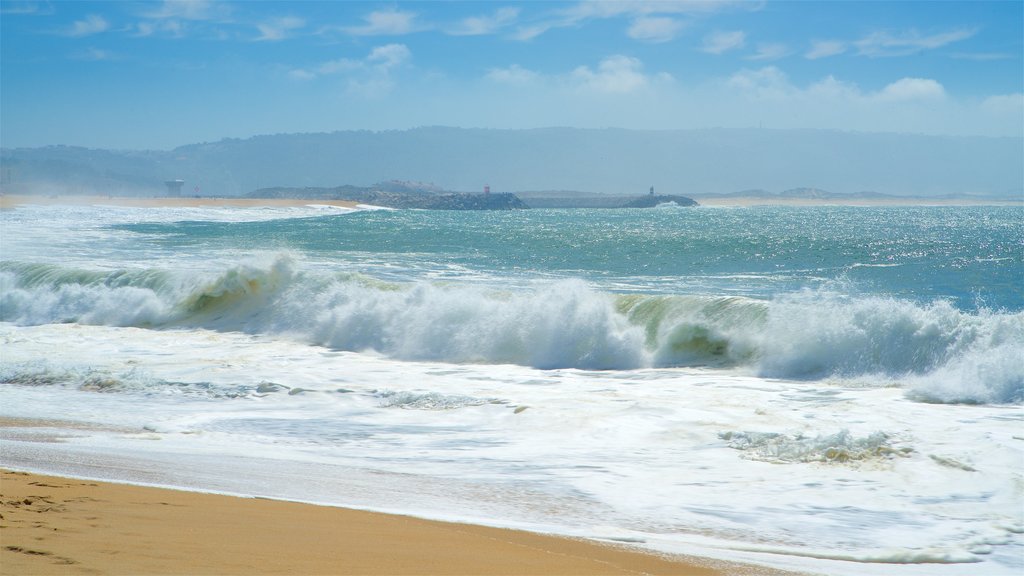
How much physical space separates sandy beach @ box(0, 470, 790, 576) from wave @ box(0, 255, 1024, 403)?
6.61m

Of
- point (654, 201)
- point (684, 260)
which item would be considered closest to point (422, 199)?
point (654, 201)

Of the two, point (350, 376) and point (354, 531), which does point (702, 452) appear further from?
point (350, 376)

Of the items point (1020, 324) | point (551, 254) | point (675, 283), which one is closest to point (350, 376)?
point (1020, 324)

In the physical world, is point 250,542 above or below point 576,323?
below

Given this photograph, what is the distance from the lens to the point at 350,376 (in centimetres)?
1237

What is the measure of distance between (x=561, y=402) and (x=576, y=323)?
385 cm

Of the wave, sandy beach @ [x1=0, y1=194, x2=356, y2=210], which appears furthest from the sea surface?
sandy beach @ [x1=0, y1=194, x2=356, y2=210]

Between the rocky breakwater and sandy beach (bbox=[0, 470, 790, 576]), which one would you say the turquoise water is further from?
the rocky breakwater

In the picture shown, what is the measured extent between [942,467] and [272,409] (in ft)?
21.2

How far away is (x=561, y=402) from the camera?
10609 mm

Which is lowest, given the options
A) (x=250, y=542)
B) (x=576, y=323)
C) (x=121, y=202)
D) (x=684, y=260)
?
(x=250, y=542)

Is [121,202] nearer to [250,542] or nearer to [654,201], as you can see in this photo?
[654,201]

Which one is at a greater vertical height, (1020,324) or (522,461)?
(1020,324)

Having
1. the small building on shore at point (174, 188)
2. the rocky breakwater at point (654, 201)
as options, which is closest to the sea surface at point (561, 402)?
the small building on shore at point (174, 188)
